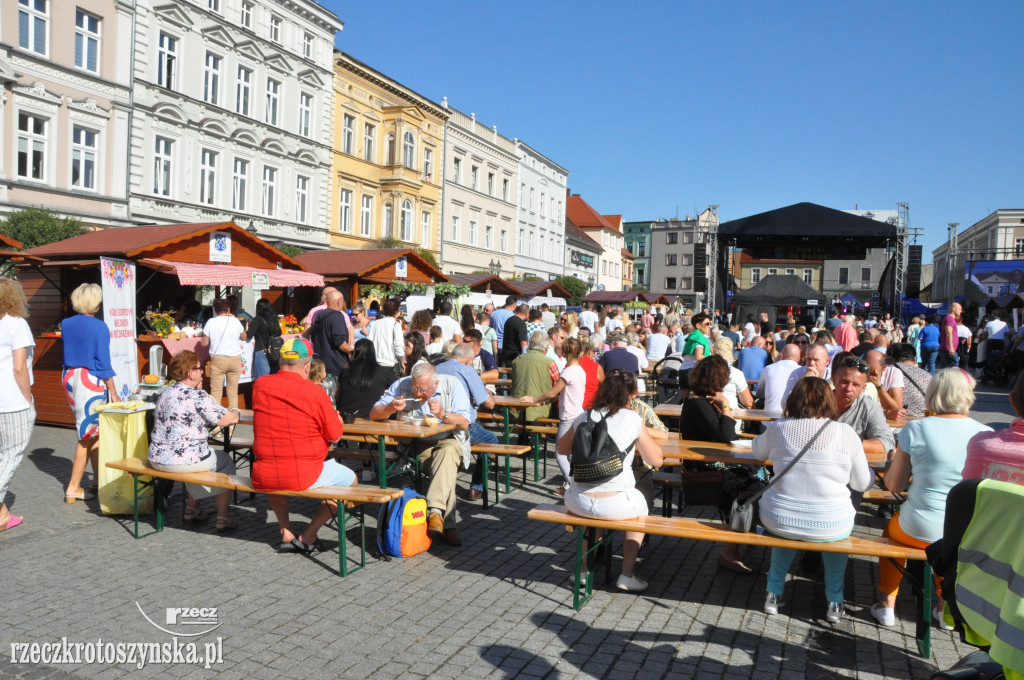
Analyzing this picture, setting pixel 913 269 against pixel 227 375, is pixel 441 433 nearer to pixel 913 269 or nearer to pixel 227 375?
pixel 227 375

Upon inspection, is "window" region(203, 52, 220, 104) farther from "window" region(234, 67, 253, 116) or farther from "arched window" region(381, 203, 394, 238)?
"arched window" region(381, 203, 394, 238)

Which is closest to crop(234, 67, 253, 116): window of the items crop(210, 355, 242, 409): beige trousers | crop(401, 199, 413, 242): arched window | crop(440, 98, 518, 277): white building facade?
crop(401, 199, 413, 242): arched window

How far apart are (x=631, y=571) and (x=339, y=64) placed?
104 ft

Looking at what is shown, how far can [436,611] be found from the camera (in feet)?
16.1

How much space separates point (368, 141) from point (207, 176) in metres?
10.4

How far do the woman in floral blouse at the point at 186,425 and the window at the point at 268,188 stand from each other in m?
24.4

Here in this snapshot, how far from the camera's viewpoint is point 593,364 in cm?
844

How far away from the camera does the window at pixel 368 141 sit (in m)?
35.4

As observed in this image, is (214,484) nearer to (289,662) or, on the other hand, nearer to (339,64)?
(289,662)

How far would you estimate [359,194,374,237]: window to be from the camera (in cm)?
3543

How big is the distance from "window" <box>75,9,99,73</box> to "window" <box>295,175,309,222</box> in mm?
9480

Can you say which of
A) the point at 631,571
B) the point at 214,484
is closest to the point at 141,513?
the point at 214,484

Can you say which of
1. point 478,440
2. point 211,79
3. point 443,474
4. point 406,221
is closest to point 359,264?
point 211,79

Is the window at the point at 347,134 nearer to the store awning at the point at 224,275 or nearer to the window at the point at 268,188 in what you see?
the window at the point at 268,188
